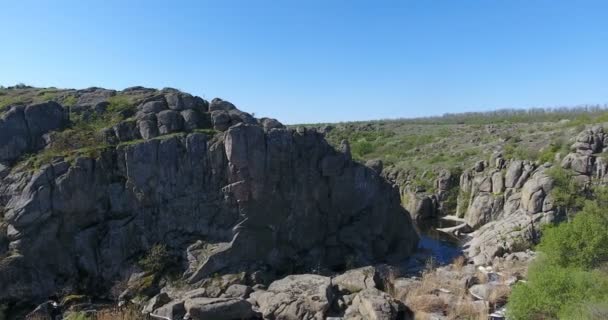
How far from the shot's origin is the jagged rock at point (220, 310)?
3161cm

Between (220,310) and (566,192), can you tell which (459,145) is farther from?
(220,310)

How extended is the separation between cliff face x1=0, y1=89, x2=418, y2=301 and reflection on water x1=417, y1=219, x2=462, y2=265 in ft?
18.7

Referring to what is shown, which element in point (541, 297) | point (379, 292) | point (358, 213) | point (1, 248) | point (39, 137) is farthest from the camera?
point (358, 213)

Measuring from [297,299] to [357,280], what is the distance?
16.3ft

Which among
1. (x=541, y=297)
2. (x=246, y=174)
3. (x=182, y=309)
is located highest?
(x=246, y=174)

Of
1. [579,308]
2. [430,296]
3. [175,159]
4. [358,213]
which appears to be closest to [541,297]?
[579,308]

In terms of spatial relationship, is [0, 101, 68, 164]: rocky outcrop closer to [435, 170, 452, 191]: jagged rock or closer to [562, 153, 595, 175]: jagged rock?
[562, 153, 595, 175]: jagged rock

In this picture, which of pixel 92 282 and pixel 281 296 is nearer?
pixel 281 296

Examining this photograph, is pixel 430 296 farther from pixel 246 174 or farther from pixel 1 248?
pixel 1 248

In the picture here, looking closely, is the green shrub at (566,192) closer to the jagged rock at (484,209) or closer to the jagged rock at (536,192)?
the jagged rock at (536,192)

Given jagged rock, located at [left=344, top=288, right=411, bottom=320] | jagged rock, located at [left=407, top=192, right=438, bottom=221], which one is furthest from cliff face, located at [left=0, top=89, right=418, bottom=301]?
jagged rock, located at [left=407, top=192, right=438, bottom=221]

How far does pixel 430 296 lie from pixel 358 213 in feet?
48.6

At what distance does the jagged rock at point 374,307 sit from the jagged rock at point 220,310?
6.76 metres

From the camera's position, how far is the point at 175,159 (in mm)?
42125
